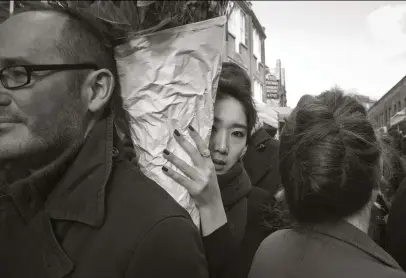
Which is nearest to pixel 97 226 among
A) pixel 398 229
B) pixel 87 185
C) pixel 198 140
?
pixel 87 185

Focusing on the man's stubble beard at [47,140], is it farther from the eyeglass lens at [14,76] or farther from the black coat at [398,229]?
the black coat at [398,229]

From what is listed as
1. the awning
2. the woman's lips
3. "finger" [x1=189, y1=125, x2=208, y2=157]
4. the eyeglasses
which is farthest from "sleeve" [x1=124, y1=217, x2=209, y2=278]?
the awning

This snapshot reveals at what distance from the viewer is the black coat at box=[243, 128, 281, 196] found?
102 inches

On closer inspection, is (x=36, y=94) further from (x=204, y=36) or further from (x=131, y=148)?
(x=204, y=36)

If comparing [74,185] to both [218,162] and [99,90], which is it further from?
[218,162]

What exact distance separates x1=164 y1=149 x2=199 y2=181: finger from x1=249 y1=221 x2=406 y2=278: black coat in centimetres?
38

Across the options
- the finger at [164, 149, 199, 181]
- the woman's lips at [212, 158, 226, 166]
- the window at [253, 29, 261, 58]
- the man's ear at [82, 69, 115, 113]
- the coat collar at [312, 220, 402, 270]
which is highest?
the window at [253, 29, 261, 58]

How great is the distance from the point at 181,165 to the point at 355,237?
578 mm

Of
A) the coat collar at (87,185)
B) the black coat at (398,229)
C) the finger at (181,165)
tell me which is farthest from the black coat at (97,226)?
the black coat at (398,229)

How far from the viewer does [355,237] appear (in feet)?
4.22

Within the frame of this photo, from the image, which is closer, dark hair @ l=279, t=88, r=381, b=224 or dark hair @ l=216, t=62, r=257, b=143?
dark hair @ l=279, t=88, r=381, b=224

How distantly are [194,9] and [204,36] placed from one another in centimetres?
9

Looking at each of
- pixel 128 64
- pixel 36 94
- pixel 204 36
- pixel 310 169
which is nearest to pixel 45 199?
pixel 36 94

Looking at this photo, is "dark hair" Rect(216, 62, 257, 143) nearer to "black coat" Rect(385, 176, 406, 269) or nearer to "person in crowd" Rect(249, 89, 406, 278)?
"person in crowd" Rect(249, 89, 406, 278)
